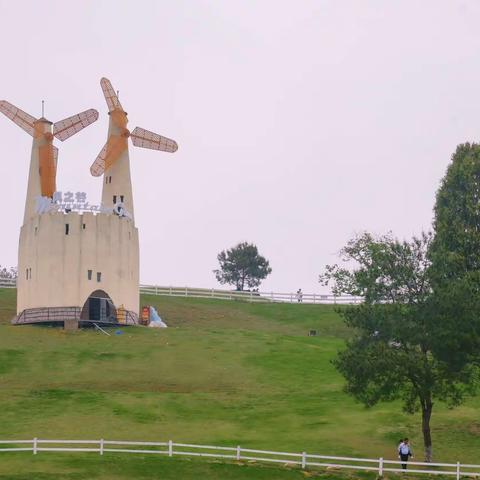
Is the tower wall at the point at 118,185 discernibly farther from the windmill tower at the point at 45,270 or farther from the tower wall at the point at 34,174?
the tower wall at the point at 34,174

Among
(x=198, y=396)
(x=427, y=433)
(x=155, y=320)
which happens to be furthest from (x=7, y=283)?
(x=427, y=433)

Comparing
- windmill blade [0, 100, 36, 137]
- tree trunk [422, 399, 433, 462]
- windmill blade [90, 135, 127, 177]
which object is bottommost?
tree trunk [422, 399, 433, 462]

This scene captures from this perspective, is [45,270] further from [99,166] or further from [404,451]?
[404,451]

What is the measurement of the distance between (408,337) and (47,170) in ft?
168

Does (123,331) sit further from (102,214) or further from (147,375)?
(147,375)

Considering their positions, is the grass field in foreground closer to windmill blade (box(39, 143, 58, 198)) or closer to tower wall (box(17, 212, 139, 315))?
tower wall (box(17, 212, 139, 315))

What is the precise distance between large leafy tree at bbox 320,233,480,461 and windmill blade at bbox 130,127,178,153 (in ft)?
160

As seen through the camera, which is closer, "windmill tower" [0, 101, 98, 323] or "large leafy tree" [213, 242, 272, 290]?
"windmill tower" [0, 101, 98, 323]

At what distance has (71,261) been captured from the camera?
8806 cm

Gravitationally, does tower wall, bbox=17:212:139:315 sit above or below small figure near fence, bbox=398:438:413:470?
above

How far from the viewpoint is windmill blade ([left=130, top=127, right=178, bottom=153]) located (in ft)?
325

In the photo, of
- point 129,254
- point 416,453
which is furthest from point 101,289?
point 416,453

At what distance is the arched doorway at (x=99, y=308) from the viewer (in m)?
87.8

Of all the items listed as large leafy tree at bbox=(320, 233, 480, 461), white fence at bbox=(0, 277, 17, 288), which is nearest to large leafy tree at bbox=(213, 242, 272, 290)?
white fence at bbox=(0, 277, 17, 288)
